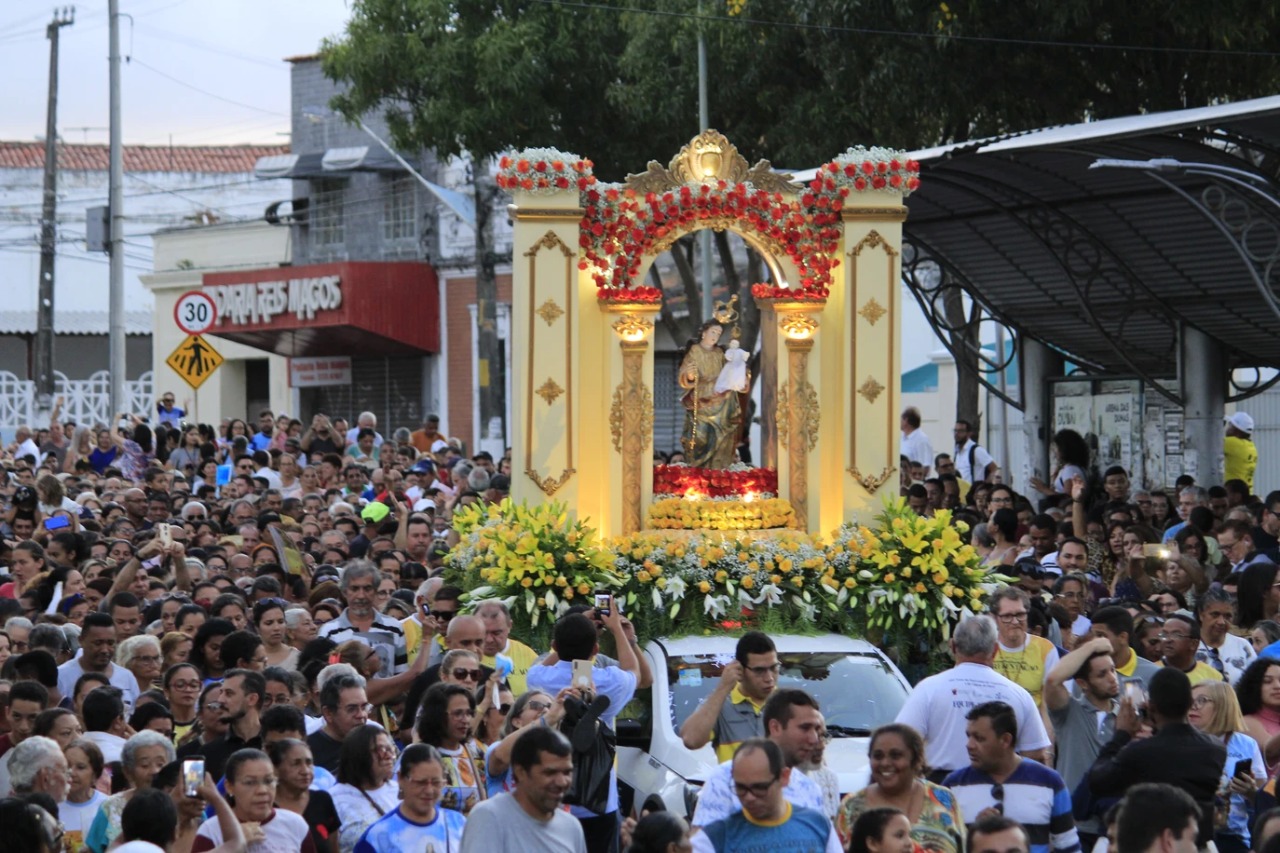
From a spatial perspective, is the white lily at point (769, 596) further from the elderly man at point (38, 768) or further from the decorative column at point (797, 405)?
the elderly man at point (38, 768)

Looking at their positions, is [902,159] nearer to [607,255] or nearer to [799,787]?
[607,255]

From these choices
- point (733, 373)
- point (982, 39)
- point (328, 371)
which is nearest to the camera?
point (733, 373)

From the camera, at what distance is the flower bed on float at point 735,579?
14.1 meters

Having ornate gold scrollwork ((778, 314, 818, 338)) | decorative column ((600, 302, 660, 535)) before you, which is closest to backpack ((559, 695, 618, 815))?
decorative column ((600, 302, 660, 535))

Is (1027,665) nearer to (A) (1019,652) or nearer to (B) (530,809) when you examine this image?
(A) (1019,652)

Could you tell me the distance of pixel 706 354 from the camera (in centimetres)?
1641

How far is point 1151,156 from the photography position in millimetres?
17672

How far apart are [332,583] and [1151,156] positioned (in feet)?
25.3

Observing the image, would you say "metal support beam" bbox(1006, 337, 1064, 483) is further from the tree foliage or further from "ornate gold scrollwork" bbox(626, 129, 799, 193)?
"ornate gold scrollwork" bbox(626, 129, 799, 193)

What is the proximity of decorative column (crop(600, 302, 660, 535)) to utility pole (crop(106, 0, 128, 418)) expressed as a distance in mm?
14317

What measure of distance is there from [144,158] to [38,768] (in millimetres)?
50634

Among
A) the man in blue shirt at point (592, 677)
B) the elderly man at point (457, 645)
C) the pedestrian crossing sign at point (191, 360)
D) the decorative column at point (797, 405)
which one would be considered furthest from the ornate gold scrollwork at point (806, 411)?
the pedestrian crossing sign at point (191, 360)

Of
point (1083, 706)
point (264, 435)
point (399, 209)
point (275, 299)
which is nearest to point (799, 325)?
point (1083, 706)

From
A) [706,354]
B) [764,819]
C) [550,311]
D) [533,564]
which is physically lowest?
[764,819]
